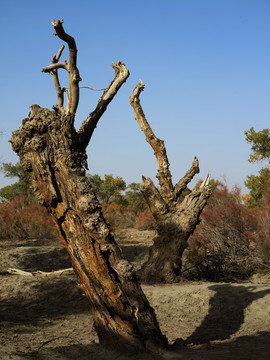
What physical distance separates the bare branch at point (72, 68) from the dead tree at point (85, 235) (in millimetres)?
576

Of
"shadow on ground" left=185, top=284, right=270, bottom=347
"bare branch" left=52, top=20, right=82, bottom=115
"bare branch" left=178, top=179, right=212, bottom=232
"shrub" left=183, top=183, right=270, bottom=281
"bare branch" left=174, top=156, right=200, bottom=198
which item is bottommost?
"shadow on ground" left=185, top=284, right=270, bottom=347

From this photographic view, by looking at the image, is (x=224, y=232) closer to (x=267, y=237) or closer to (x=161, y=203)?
(x=267, y=237)

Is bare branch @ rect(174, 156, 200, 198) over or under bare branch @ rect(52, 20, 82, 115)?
under

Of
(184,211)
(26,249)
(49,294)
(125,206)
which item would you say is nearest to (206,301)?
(184,211)

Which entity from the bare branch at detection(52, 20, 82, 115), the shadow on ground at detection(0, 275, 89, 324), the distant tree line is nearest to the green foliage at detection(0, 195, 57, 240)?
the distant tree line

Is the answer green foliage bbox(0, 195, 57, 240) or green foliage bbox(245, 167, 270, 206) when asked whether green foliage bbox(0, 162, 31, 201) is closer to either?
green foliage bbox(0, 195, 57, 240)

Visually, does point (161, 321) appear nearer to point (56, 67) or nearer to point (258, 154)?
point (56, 67)

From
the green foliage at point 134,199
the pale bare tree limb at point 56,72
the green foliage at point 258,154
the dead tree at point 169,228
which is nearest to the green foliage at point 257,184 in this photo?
the green foliage at point 258,154

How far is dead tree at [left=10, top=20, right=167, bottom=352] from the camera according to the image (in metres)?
4.05

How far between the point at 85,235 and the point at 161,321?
9.02 ft

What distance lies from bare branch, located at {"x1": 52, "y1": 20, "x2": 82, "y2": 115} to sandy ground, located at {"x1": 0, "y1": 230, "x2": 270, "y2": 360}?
8.62 ft

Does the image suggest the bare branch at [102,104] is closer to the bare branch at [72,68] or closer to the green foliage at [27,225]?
the bare branch at [72,68]

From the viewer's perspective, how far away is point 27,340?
512 cm

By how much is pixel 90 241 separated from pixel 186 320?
286cm
